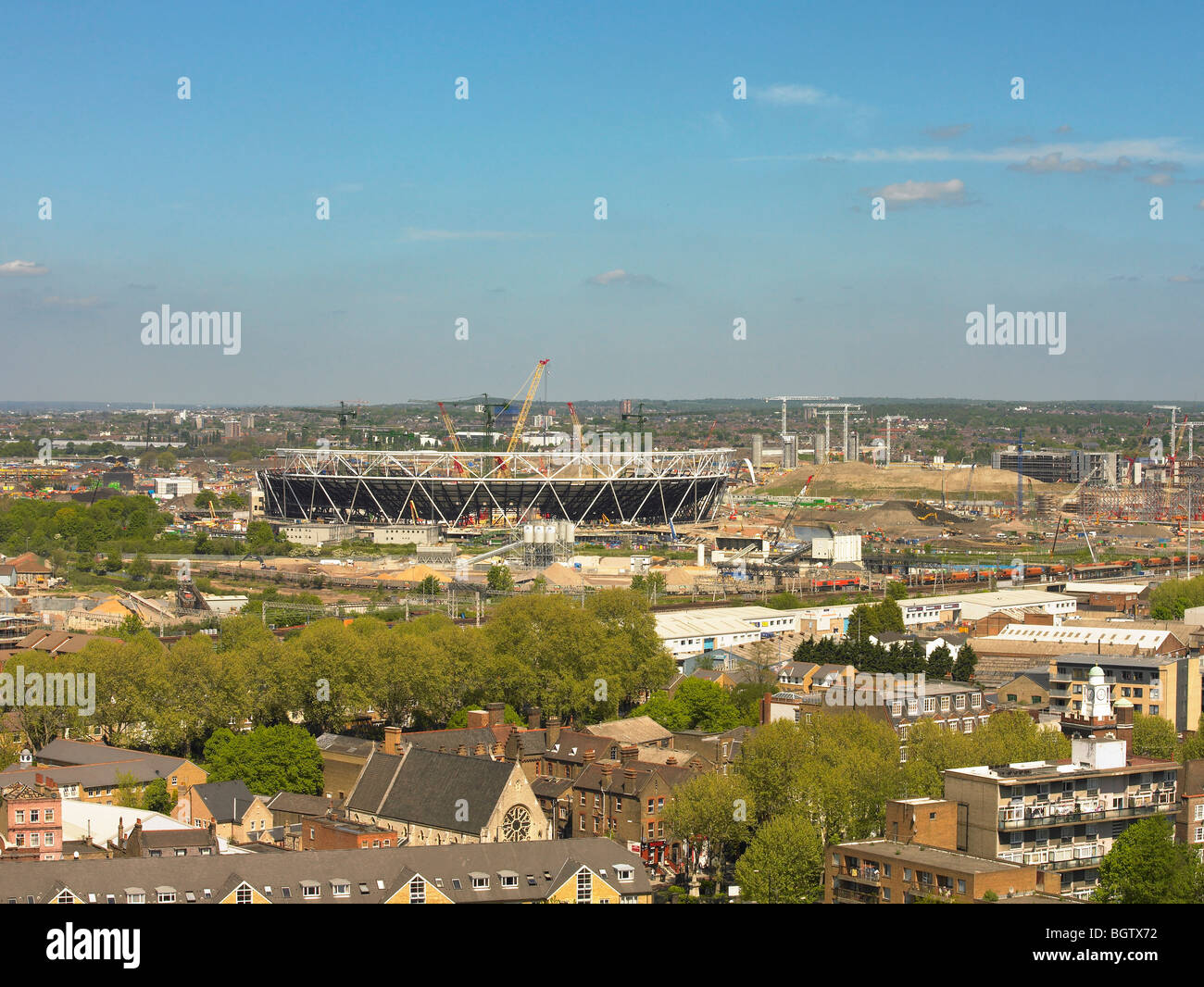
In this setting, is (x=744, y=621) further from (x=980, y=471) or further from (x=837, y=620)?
(x=980, y=471)

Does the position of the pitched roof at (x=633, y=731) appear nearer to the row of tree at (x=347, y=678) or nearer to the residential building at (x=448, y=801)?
the row of tree at (x=347, y=678)

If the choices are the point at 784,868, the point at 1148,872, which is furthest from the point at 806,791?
the point at 1148,872

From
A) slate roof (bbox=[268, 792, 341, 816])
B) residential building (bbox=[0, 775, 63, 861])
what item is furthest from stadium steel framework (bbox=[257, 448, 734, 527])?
residential building (bbox=[0, 775, 63, 861])

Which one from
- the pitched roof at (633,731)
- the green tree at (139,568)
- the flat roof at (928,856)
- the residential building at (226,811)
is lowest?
the green tree at (139,568)

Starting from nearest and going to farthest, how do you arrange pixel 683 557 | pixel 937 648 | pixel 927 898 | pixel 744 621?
pixel 927 898 → pixel 937 648 → pixel 744 621 → pixel 683 557

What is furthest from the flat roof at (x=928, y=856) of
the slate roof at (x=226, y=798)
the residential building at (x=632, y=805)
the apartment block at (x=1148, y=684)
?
the apartment block at (x=1148, y=684)

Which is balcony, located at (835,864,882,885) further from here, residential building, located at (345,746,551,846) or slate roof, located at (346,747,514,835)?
slate roof, located at (346,747,514,835)
